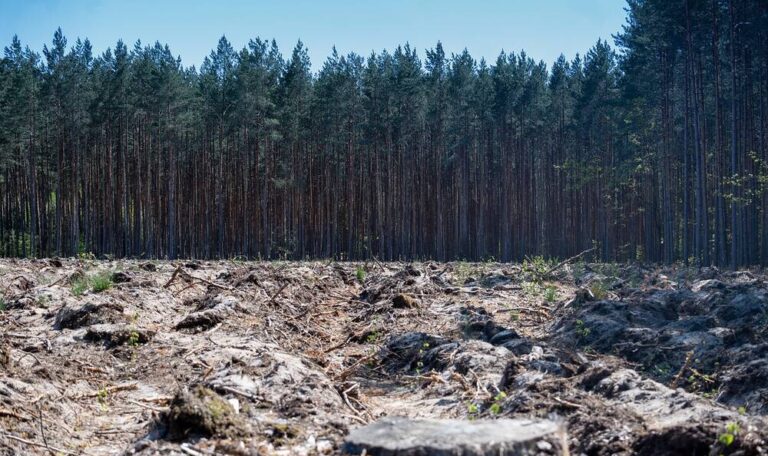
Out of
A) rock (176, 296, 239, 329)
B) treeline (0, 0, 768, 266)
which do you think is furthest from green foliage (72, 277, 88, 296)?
treeline (0, 0, 768, 266)

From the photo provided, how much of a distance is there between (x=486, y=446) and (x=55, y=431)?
12.7ft

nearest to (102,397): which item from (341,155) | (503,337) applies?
(503,337)

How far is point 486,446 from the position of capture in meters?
3.83

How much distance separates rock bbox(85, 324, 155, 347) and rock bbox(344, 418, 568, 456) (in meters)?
6.00

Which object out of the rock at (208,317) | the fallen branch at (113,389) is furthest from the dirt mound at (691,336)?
the fallen branch at (113,389)

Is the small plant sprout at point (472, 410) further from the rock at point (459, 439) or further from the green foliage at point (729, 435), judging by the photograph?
the green foliage at point (729, 435)

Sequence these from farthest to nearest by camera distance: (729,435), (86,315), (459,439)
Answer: (86,315), (729,435), (459,439)

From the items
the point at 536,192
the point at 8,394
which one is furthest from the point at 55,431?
the point at 536,192

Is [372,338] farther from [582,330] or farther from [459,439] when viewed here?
[459,439]

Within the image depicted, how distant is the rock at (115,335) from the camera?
938 centimetres

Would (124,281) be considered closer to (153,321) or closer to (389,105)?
(153,321)

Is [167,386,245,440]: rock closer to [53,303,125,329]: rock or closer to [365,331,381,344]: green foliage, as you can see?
[53,303,125,329]: rock

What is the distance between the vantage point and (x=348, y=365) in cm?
970

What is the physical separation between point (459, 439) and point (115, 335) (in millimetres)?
6723
